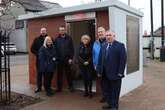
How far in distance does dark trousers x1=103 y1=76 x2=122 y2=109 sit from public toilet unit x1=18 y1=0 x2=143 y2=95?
1.55m

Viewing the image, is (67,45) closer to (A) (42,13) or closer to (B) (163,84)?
(A) (42,13)

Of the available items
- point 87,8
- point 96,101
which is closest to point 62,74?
point 96,101

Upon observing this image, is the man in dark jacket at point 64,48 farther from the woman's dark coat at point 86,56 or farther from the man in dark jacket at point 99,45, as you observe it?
the man in dark jacket at point 99,45

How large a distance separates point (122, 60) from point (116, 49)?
11.1 inches

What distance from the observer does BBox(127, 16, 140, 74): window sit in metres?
10.2

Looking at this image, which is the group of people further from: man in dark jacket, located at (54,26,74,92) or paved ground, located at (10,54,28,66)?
paved ground, located at (10,54,28,66)

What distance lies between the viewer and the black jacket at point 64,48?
385 inches

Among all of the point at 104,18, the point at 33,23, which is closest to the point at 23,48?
the point at 33,23

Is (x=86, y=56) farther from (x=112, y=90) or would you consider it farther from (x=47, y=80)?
(x=112, y=90)

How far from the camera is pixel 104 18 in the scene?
944cm

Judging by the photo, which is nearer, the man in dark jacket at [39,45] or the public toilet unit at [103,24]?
the public toilet unit at [103,24]

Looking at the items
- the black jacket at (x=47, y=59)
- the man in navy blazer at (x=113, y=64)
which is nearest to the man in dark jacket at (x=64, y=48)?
the black jacket at (x=47, y=59)

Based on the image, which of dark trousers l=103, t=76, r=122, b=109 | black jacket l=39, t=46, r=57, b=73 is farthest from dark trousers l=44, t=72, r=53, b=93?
dark trousers l=103, t=76, r=122, b=109

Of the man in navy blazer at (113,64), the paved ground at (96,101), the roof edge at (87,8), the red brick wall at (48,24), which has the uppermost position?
the roof edge at (87,8)
